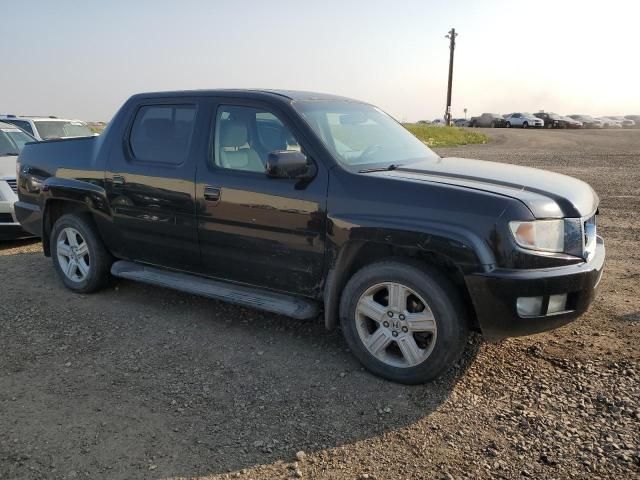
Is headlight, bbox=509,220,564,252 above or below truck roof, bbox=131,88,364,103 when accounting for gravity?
below

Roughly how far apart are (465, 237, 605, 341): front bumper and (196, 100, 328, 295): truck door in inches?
44.2

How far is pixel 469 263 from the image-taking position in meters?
3.24

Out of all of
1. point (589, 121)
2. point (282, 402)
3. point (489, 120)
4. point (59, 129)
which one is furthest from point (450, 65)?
point (282, 402)

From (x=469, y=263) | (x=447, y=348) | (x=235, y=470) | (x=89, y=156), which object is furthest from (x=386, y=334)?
(x=89, y=156)

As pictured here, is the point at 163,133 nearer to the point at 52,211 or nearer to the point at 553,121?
the point at 52,211

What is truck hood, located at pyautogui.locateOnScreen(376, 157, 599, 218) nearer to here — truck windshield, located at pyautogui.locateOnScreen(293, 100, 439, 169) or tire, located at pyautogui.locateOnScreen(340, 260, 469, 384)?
truck windshield, located at pyautogui.locateOnScreen(293, 100, 439, 169)

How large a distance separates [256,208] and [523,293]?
189cm

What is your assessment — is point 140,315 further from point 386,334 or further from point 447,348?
point 447,348

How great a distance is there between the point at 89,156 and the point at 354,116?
8.07 feet

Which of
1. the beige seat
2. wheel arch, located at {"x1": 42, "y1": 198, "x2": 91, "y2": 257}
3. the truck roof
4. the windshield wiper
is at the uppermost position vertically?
the truck roof

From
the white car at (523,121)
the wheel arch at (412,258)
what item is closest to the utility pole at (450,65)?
the white car at (523,121)

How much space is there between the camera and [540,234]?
325 centimetres

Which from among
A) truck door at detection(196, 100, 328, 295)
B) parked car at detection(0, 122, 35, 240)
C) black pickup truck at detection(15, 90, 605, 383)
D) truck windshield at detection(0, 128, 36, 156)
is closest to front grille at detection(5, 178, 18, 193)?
parked car at detection(0, 122, 35, 240)

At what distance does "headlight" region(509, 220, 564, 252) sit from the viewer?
320 cm
